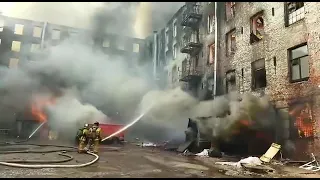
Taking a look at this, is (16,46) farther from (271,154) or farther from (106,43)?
(271,154)

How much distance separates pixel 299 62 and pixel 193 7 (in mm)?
12826

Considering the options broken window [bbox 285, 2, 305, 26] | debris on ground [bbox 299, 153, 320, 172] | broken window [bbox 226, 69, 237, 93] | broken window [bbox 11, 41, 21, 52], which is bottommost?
debris on ground [bbox 299, 153, 320, 172]

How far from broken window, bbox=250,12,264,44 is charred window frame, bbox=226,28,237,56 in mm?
1725

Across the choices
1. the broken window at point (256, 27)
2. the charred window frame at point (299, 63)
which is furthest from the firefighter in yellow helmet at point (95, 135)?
the broken window at point (256, 27)

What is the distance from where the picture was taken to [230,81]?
16422mm

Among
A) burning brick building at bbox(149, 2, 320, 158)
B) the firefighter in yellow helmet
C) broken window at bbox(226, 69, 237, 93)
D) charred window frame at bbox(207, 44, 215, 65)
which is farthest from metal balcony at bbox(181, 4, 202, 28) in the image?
the firefighter in yellow helmet

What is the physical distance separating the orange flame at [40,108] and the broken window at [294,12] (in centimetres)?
1896

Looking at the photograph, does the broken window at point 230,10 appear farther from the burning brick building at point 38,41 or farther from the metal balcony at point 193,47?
the burning brick building at point 38,41

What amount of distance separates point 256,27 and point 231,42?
7.48 feet

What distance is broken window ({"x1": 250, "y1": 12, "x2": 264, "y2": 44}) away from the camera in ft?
47.4

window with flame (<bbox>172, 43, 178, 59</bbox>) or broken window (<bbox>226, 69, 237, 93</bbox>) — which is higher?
window with flame (<bbox>172, 43, 178, 59</bbox>)

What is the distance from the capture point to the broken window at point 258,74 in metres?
13.8

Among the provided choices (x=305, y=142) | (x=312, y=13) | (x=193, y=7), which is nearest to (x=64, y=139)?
(x=193, y=7)

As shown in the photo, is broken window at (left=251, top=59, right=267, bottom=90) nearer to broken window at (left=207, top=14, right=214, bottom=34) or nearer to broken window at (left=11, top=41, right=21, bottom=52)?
broken window at (left=207, top=14, right=214, bottom=34)
